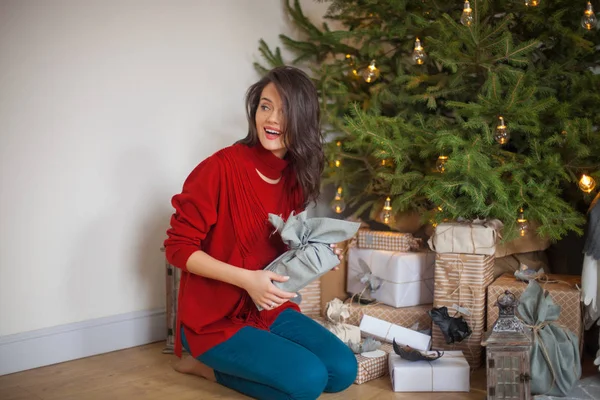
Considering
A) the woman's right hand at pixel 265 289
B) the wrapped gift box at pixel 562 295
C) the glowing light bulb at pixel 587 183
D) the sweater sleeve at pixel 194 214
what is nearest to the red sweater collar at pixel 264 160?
the sweater sleeve at pixel 194 214

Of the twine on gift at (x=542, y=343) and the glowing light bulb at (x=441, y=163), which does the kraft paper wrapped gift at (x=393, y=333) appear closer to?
the twine on gift at (x=542, y=343)

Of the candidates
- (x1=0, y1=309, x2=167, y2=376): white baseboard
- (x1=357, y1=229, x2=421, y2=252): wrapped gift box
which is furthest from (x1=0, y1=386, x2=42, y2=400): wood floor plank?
(x1=357, y1=229, x2=421, y2=252): wrapped gift box

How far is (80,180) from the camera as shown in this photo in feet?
8.27

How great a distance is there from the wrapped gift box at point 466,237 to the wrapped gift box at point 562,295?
14cm

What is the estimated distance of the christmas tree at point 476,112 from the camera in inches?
92.2

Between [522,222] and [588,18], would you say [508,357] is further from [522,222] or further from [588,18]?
[588,18]

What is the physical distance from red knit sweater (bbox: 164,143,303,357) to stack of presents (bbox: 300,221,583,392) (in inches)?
18.6

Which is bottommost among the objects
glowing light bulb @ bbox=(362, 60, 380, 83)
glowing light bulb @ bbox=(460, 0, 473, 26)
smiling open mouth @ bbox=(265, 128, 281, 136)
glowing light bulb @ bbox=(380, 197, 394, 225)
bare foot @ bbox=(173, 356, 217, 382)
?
bare foot @ bbox=(173, 356, 217, 382)

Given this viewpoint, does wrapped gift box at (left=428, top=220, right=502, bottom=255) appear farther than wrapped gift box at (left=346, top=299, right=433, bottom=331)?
No

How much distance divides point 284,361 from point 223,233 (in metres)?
0.46

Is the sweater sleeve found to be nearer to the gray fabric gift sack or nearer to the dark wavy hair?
the dark wavy hair

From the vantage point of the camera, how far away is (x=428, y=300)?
8.97 feet

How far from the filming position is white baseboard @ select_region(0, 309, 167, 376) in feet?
7.80

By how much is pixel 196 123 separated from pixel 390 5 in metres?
0.97
